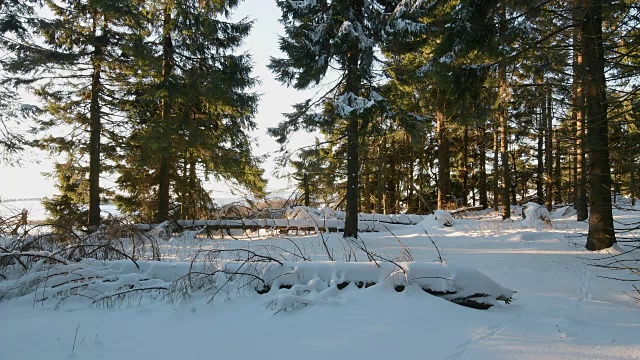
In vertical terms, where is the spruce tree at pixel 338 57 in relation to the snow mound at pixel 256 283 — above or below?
above

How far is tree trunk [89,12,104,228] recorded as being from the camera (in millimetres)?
13836

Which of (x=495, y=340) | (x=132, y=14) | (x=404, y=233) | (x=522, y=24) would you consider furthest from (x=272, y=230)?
(x=495, y=340)

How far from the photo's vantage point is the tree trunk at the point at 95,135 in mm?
13836

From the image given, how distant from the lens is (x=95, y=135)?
14.0 m

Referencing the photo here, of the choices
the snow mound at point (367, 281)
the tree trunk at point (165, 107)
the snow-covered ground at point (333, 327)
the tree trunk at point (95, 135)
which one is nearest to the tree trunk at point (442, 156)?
the tree trunk at point (165, 107)

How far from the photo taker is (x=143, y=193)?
16891 millimetres

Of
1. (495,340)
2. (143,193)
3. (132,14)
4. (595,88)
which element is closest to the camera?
(495,340)

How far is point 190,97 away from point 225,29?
3.10 metres

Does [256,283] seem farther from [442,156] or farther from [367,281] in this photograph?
[442,156]

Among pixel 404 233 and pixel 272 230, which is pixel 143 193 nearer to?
pixel 272 230

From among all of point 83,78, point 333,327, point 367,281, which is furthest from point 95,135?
point 333,327

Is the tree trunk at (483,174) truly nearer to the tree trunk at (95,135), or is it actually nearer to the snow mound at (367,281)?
the snow mound at (367,281)

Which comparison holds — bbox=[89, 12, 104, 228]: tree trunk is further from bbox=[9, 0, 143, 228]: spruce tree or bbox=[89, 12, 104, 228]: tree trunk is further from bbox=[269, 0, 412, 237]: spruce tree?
bbox=[269, 0, 412, 237]: spruce tree

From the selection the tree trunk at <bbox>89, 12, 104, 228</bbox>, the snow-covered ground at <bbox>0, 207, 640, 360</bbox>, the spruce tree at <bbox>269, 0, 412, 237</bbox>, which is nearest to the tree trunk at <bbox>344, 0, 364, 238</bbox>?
the spruce tree at <bbox>269, 0, 412, 237</bbox>
